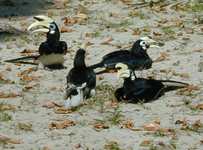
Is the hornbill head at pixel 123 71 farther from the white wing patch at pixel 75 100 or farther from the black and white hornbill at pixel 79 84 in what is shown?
the white wing patch at pixel 75 100

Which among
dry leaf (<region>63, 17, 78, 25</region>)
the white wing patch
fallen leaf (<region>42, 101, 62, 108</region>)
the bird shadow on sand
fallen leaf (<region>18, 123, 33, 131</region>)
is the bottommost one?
fallen leaf (<region>18, 123, 33, 131</region>)

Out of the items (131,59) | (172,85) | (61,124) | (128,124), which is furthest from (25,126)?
(131,59)

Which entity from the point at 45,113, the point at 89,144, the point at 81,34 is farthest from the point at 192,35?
the point at 89,144

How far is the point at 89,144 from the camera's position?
26.2ft

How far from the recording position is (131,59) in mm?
10891

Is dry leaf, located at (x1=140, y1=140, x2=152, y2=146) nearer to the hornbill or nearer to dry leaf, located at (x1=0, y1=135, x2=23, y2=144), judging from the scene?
dry leaf, located at (x1=0, y1=135, x2=23, y2=144)

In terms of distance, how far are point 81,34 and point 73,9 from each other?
226cm

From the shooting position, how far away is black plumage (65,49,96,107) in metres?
9.32

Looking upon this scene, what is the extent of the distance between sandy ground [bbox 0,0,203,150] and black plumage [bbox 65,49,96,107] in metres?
0.14

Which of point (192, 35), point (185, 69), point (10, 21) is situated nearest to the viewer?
point (185, 69)

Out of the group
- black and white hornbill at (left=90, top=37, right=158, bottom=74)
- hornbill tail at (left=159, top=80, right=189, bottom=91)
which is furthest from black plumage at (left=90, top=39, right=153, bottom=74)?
hornbill tail at (left=159, top=80, right=189, bottom=91)

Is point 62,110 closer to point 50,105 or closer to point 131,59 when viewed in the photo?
point 50,105

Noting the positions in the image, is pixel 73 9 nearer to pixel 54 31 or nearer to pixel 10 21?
pixel 10 21

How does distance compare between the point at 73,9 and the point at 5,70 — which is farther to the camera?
the point at 73,9
